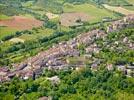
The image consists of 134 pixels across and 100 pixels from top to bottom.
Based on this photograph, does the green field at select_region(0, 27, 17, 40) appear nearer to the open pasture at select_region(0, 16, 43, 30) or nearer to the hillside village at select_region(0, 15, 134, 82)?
the open pasture at select_region(0, 16, 43, 30)

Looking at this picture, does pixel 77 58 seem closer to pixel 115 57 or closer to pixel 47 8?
pixel 115 57

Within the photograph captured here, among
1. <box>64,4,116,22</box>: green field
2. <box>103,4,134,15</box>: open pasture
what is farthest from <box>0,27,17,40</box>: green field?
<box>103,4,134,15</box>: open pasture

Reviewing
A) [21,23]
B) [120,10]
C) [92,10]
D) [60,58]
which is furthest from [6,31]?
[120,10]

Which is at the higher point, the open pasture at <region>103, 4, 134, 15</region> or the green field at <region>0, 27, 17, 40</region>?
the green field at <region>0, 27, 17, 40</region>

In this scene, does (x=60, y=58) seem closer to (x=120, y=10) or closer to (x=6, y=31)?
(x=6, y=31)

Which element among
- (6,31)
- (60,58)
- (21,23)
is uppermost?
(60,58)

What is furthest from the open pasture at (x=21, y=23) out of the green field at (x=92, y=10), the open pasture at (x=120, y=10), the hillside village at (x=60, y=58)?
the open pasture at (x=120, y=10)
